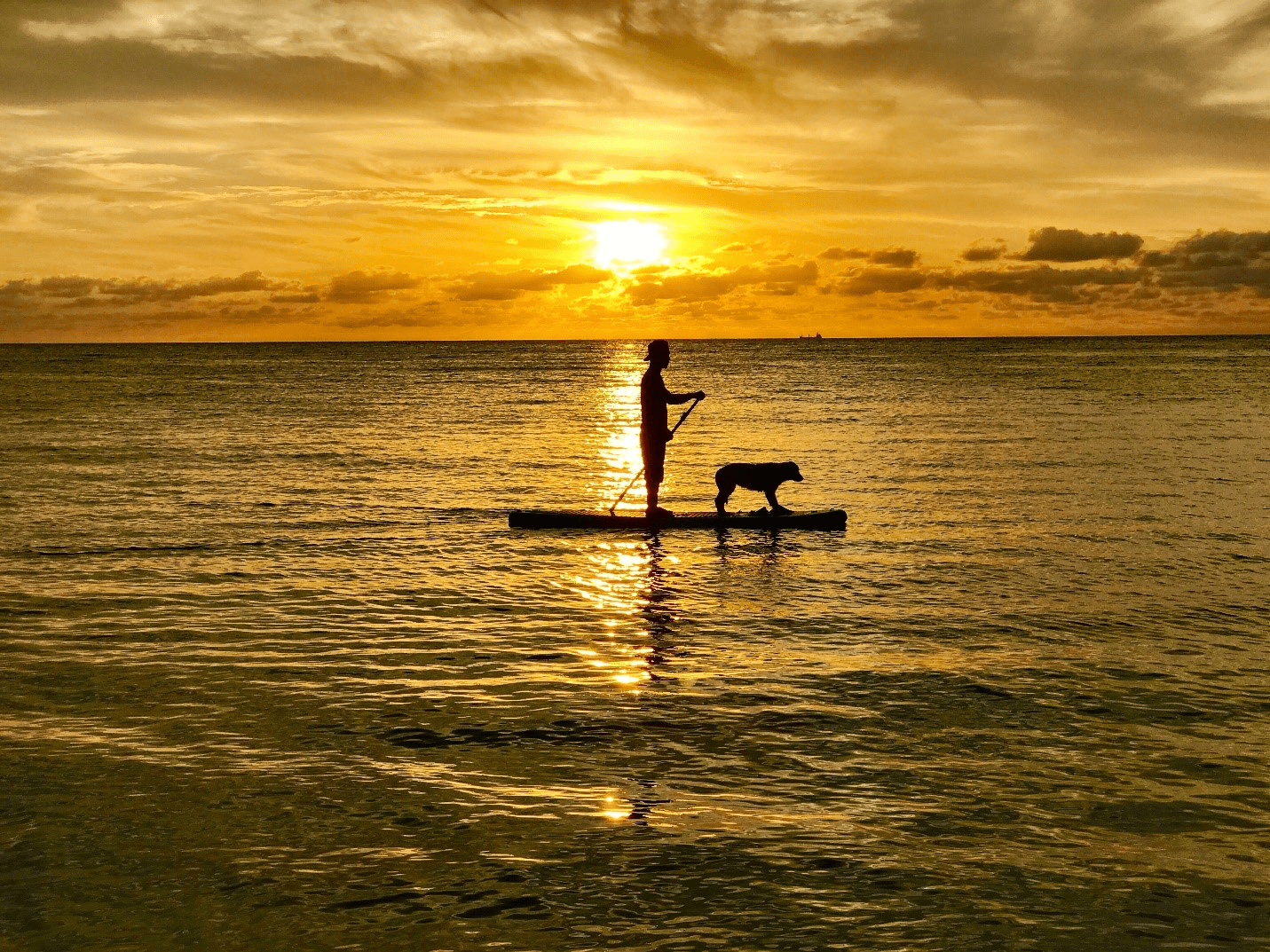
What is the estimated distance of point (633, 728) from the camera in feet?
28.9

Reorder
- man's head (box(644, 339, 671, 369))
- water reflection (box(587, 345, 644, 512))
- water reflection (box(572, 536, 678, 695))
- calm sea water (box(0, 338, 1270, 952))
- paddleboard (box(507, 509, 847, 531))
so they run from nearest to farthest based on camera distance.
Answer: calm sea water (box(0, 338, 1270, 952))
water reflection (box(572, 536, 678, 695))
man's head (box(644, 339, 671, 369))
paddleboard (box(507, 509, 847, 531))
water reflection (box(587, 345, 644, 512))

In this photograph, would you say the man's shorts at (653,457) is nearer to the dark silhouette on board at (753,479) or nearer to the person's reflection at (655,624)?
the dark silhouette on board at (753,479)

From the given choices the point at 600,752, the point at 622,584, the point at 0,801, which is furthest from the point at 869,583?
the point at 0,801

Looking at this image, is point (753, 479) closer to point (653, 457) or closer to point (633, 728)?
point (653, 457)

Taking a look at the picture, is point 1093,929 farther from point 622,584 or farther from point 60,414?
point 60,414

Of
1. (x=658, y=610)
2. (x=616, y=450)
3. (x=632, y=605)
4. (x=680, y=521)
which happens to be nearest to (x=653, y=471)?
(x=680, y=521)

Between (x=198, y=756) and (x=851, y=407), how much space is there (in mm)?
53002

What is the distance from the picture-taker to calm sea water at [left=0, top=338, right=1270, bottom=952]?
6020 millimetres

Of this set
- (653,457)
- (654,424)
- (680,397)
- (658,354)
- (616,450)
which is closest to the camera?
(658,354)

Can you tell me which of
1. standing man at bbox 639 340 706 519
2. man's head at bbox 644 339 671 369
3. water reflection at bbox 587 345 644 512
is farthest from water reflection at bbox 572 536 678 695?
water reflection at bbox 587 345 644 512

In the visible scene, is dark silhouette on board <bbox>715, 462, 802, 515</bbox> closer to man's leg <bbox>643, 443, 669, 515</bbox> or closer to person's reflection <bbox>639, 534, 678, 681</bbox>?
man's leg <bbox>643, 443, 669, 515</bbox>

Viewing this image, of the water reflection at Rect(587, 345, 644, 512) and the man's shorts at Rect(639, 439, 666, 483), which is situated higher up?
the man's shorts at Rect(639, 439, 666, 483)

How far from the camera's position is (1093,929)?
5762 millimetres

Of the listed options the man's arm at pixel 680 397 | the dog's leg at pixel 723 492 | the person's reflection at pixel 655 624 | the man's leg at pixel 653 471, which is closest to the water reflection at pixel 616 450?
the dog's leg at pixel 723 492
